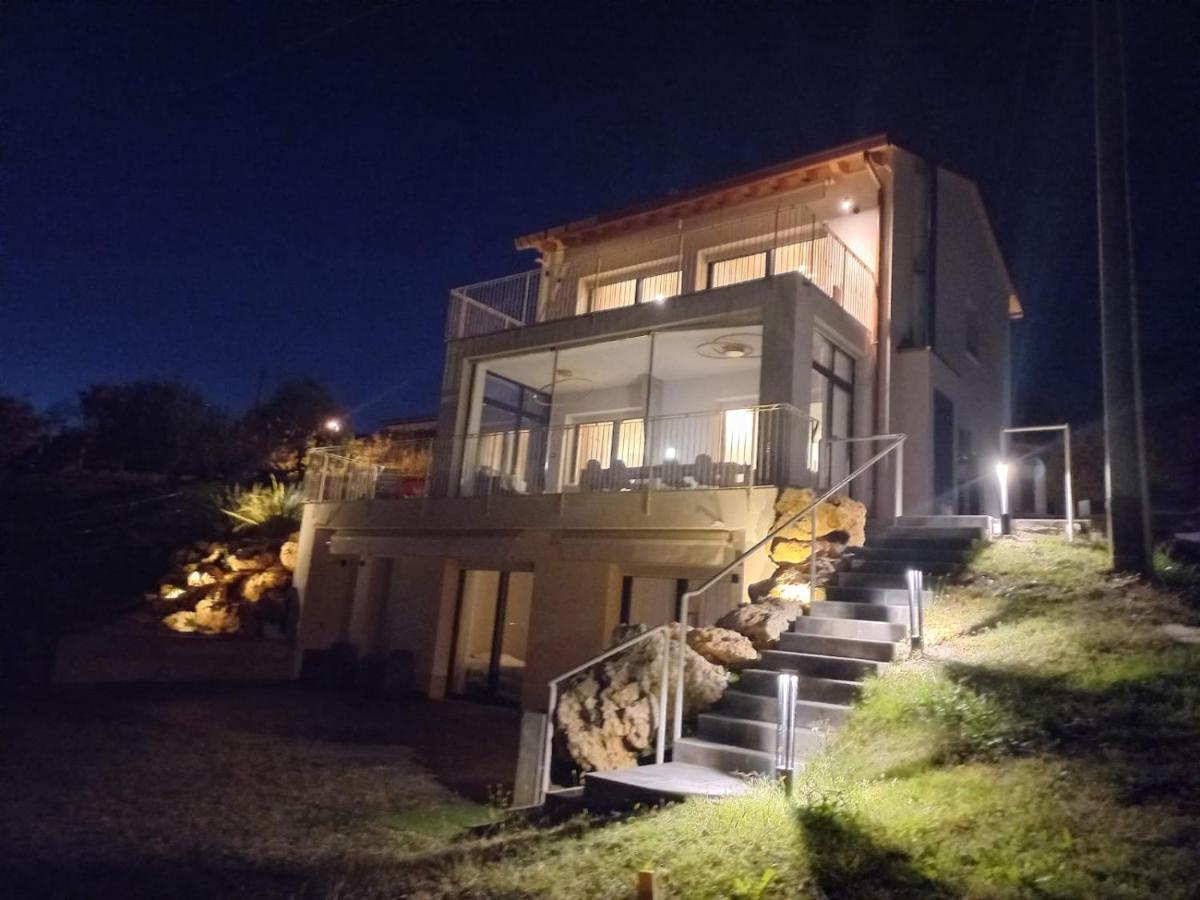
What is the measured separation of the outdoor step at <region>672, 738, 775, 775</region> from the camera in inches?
251

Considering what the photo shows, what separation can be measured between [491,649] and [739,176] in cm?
891

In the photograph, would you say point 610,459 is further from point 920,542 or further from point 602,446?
point 920,542

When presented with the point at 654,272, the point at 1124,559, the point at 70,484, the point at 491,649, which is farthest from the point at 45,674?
the point at 1124,559

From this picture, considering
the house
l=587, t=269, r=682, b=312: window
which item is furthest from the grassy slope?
l=587, t=269, r=682, b=312: window

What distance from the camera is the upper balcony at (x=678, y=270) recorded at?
1318cm

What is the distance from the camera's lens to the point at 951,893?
3928 millimetres

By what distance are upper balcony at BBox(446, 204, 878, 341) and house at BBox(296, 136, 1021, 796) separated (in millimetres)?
42

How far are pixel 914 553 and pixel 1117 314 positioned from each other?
3200mm

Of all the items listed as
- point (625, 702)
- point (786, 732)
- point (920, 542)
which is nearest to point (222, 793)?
point (625, 702)

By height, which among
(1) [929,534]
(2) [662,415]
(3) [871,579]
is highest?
(2) [662,415]

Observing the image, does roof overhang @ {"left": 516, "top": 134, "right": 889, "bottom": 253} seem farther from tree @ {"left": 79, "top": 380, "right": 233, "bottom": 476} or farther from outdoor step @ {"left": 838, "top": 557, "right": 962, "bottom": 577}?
tree @ {"left": 79, "top": 380, "right": 233, "bottom": 476}

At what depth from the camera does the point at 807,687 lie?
23.6ft

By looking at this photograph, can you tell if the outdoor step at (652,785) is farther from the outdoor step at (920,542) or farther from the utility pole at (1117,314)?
the utility pole at (1117,314)

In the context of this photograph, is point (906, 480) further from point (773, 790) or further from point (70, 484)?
point (70, 484)
